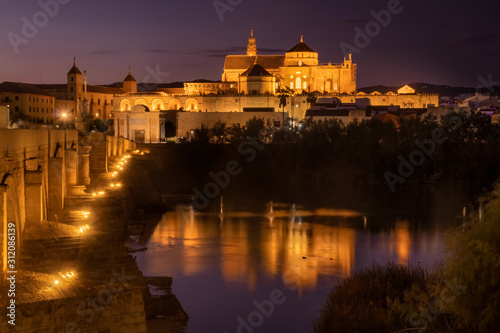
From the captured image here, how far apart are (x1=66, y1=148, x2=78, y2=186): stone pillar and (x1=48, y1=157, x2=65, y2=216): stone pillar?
8.87 feet

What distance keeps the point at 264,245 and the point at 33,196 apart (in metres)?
9.13

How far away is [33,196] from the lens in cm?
1017

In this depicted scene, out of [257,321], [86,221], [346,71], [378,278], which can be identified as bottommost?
[257,321]

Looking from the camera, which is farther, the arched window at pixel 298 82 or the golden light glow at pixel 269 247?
the arched window at pixel 298 82

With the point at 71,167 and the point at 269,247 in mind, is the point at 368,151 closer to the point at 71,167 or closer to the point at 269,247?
the point at 269,247

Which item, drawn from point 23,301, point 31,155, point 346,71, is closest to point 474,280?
point 23,301

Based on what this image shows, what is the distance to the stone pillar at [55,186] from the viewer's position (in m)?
12.9

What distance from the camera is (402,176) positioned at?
3772 centimetres

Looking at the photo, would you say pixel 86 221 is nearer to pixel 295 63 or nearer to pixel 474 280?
pixel 474 280

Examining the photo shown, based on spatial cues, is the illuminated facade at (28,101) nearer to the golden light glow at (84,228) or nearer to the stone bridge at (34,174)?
the stone bridge at (34,174)

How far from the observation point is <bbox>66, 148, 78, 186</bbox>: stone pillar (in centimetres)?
1602

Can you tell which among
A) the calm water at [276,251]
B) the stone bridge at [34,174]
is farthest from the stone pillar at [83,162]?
the calm water at [276,251]

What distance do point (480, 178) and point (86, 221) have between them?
97.4 ft

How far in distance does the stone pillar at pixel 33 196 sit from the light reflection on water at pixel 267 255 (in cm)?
291
